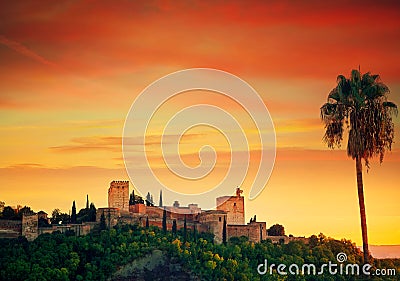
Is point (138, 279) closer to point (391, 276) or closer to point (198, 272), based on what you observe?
point (198, 272)

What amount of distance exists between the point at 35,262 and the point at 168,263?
742 cm

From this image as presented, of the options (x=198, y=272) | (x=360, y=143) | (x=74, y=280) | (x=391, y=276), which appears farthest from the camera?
(x=198, y=272)

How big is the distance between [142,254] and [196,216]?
679 centimetres

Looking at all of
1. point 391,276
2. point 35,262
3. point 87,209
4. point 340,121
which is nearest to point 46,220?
point 87,209

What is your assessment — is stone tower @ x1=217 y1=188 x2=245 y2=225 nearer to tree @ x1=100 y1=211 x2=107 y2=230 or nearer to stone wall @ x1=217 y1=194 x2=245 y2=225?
stone wall @ x1=217 y1=194 x2=245 y2=225

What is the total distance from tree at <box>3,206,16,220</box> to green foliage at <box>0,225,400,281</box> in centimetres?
382

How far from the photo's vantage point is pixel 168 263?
159 ft

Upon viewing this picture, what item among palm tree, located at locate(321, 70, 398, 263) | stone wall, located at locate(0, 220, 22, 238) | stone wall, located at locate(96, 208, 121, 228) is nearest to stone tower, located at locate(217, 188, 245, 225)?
stone wall, located at locate(96, 208, 121, 228)

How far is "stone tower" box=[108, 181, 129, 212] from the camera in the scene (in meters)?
52.7

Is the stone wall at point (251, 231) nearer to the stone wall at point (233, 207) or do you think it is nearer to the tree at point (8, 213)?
the stone wall at point (233, 207)

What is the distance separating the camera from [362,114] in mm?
27266
